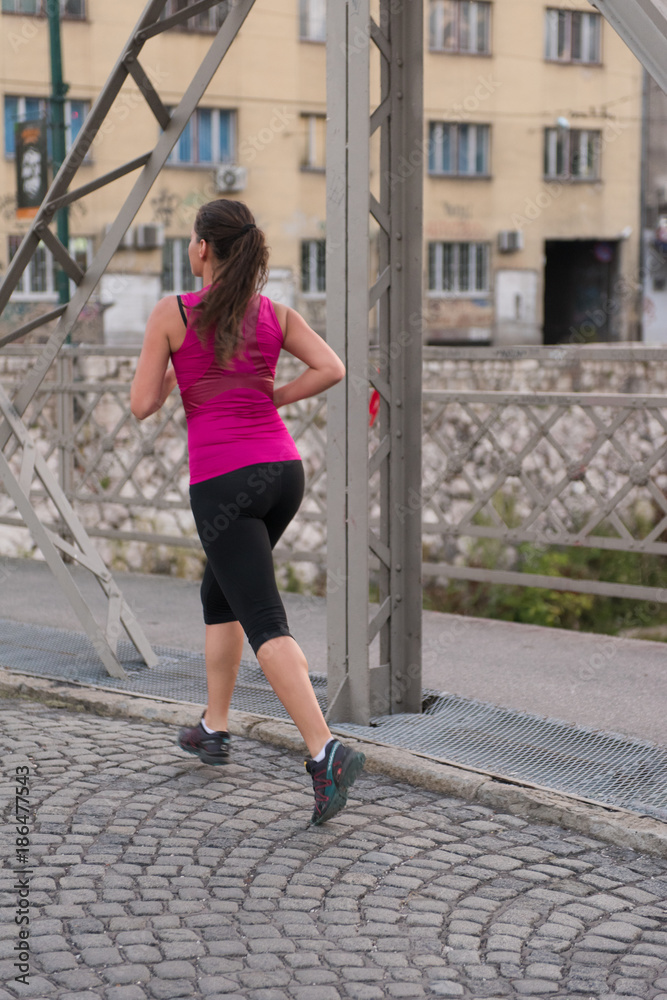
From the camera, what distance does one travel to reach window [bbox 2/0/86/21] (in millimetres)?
30828

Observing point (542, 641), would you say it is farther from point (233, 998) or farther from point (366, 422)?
point (233, 998)

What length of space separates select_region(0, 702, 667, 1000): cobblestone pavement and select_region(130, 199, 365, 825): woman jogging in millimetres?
329

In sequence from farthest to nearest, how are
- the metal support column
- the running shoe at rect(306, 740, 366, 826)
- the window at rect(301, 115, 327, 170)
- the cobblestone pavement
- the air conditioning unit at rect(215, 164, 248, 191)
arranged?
the window at rect(301, 115, 327, 170) < the air conditioning unit at rect(215, 164, 248, 191) < the running shoe at rect(306, 740, 366, 826) < the metal support column < the cobblestone pavement

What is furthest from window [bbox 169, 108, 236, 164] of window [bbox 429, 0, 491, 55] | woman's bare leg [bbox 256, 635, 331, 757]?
woman's bare leg [bbox 256, 635, 331, 757]

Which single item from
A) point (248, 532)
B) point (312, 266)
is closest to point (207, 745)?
point (248, 532)

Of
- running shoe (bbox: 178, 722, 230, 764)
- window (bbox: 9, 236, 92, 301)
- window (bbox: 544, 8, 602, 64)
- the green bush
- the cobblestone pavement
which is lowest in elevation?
the green bush

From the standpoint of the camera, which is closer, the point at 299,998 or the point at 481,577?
the point at 299,998

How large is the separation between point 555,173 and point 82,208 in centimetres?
1480

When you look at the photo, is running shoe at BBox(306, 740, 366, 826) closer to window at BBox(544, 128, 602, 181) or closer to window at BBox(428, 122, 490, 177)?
window at BBox(428, 122, 490, 177)

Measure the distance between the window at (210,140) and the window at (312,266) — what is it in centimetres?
304

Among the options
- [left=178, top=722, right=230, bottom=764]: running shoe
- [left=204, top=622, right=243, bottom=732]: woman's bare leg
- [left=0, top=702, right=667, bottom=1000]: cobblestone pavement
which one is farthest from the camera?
[left=178, top=722, right=230, bottom=764]: running shoe

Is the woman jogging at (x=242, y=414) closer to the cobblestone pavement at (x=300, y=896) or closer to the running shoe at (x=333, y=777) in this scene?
the running shoe at (x=333, y=777)

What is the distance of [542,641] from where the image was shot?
7055 millimetres

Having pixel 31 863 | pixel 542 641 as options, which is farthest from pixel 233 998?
pixel 542 641
